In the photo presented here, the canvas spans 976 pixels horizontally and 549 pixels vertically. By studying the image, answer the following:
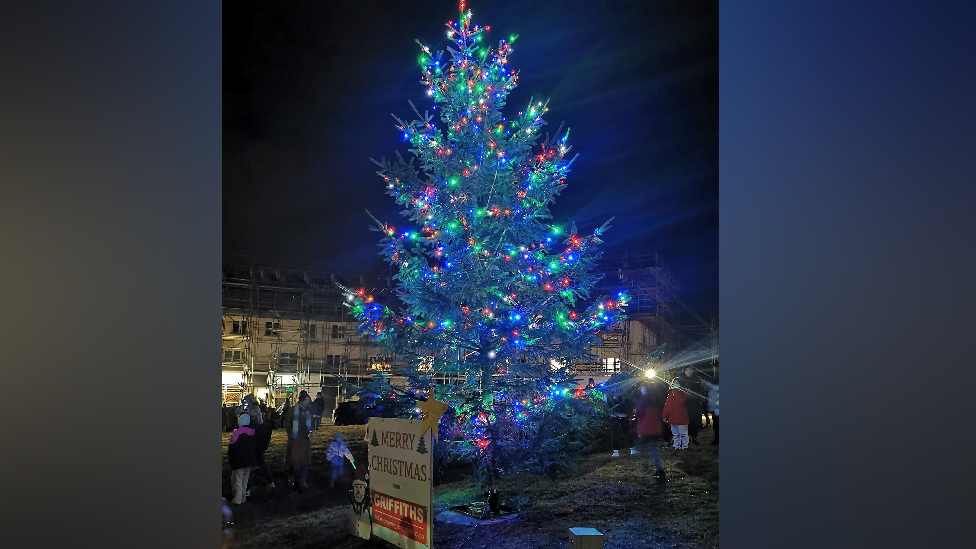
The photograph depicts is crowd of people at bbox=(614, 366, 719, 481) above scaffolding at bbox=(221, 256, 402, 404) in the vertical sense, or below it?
below

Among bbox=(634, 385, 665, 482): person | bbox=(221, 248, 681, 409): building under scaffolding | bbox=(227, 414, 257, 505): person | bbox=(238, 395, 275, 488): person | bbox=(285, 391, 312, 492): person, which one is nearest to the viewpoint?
bbox=(227, 414, 257, 505): person

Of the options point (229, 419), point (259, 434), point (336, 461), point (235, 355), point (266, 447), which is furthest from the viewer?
point (235, 355)

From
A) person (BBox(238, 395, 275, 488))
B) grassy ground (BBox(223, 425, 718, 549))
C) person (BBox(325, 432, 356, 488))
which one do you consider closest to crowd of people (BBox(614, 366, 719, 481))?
grassy ground (BBox(223, 425, 718, 549))

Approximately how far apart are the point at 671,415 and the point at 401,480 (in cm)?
491

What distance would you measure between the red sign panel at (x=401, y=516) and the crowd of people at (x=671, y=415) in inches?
120

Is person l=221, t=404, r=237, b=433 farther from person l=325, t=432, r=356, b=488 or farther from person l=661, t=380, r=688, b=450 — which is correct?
person l=661, t=380, r=688, b=450

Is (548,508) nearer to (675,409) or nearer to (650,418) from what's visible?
(650,418)

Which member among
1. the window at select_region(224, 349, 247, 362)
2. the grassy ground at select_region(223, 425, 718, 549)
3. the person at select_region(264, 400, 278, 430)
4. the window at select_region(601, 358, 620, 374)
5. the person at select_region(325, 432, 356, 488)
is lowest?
the grassy ground at select_region(223, 425, 718, 549)

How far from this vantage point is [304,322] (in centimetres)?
945

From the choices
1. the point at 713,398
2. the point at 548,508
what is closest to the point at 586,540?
the point at 548,508

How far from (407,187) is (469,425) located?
2334 mm

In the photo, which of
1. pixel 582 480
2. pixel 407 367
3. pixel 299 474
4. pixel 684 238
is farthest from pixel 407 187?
pixel 684 238

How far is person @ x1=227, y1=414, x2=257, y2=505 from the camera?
6.52 metres

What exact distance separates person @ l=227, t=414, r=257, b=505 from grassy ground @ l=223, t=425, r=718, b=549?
0.59 feet
